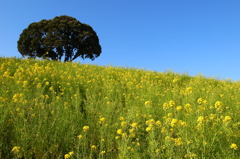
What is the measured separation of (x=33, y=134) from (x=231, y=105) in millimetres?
5039

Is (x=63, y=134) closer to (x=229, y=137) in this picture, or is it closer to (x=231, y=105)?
(x=229, y=137)

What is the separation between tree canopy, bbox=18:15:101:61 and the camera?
97.8ft

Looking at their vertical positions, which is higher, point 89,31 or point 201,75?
point 89,31

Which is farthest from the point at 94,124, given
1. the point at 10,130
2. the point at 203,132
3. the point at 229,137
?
the point at 229,137

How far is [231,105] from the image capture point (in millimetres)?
5766

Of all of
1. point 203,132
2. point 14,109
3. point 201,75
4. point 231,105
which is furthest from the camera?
point 201,75

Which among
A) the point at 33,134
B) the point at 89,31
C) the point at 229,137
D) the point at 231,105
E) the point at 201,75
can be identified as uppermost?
the point at 89,31

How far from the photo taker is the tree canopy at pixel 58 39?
29812mm

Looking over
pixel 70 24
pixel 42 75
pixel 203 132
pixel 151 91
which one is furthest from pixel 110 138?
pixel 70 24

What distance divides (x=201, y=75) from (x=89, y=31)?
22.1 m

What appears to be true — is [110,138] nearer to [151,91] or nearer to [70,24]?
[151,91]

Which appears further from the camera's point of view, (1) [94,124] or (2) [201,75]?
(2) [201,75]

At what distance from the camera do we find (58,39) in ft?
97.5

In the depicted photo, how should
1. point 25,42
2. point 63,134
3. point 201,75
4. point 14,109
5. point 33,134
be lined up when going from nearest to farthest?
point 33,134 → point 63,134 → point 14,109 → point 201,75 → point 25,42
